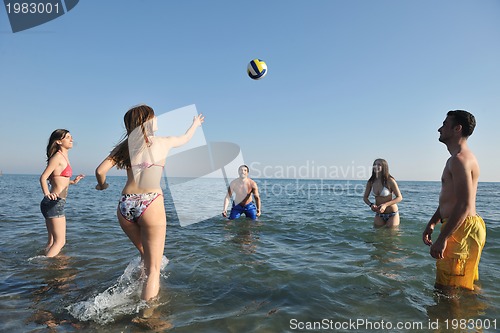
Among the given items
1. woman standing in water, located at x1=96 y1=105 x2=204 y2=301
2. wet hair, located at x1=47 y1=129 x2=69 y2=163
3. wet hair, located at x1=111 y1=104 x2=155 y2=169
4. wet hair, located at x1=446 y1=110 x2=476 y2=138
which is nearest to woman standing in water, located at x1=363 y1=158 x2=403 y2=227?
wet hair, located at x1=446 y1=110 x2=476 y2=138

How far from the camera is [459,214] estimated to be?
335 cm

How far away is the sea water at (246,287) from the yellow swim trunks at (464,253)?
0.33m

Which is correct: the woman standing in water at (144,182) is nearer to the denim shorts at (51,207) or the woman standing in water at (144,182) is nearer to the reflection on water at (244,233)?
the denim shorts at (51,207)

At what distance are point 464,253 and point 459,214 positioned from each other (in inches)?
21.2

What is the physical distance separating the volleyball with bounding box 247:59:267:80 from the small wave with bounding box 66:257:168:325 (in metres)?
6.13

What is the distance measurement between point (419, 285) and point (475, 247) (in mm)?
1237

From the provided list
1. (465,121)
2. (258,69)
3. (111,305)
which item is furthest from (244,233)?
(465,121)

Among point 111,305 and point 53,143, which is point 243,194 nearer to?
point 53,143

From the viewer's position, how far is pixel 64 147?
17.6 ft

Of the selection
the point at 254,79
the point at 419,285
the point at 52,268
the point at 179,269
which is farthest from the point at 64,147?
the point at 419,285

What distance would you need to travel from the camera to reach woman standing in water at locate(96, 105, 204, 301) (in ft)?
11.1

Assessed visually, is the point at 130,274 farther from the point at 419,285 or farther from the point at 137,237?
the point at 419,285

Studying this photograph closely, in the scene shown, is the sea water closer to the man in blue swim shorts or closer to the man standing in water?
the man standing in water

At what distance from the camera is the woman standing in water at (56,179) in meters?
5.25
